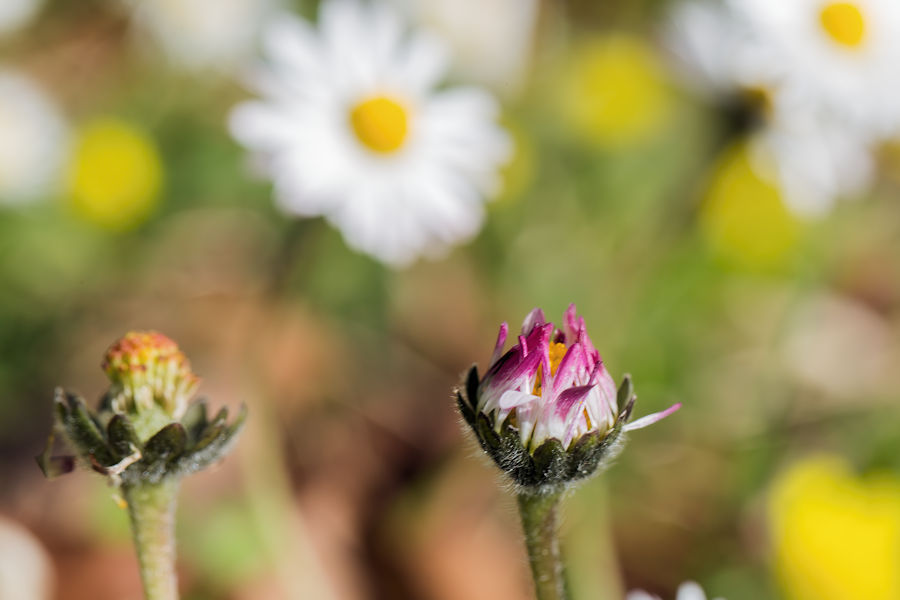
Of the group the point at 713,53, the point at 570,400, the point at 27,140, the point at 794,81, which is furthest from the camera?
the point at 27,140

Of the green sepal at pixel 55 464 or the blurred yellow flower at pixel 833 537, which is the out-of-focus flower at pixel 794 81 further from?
the green sepal at pixel 55 464

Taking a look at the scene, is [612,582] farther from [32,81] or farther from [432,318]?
[32,81]

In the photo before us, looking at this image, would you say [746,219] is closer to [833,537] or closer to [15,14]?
[833,537]

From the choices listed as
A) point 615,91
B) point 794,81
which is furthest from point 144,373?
point 615,91

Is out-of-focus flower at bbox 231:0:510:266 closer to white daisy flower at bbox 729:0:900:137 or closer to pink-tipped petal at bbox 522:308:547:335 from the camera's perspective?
white daisy flower at bbox 729:0:900:137

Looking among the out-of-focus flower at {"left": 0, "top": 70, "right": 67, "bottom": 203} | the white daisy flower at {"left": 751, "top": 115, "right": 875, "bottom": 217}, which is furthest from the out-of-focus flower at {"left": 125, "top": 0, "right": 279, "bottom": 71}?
the white daisy flower at {"left": 751, "top": 115, "right": 875, "bottom": 217}

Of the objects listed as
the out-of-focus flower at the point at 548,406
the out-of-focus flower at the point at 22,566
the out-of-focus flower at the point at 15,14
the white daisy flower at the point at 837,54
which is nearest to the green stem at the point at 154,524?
the out-of-focus flower at the point at 548,406
